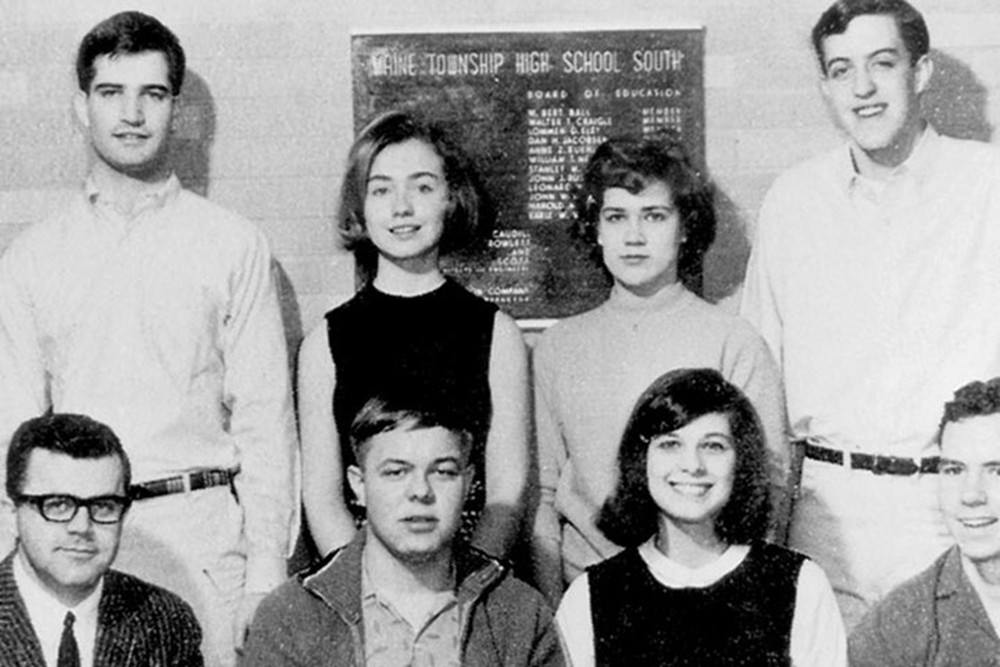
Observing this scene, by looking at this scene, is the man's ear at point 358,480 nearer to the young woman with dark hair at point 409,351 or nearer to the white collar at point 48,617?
the young woman with dark hair at point 409,351

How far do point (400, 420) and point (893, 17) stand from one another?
77.4 inches

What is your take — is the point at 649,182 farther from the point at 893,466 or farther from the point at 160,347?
the point at 160,347

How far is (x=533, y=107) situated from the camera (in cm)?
514

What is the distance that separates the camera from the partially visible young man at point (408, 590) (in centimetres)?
363

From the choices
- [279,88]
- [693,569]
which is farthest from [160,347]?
[693,569]

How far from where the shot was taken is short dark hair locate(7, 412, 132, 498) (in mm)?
3822

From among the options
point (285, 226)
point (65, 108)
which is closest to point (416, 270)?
point (285, 226)

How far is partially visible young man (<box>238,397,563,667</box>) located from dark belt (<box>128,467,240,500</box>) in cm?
81

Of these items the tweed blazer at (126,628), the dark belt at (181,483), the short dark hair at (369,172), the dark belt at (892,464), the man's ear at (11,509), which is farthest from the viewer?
the short dark hair at (369,172)

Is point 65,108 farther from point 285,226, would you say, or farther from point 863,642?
point 863,642

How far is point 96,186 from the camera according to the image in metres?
4.58

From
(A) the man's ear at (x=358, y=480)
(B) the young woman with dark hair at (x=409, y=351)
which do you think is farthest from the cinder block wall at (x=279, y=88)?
(A) the man's ear at (x=358, y=480)

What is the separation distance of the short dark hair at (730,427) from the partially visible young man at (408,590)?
44 centimetres

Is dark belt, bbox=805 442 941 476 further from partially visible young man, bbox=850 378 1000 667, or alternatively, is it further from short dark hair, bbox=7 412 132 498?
short dark hair, bbox=7 412 132 498
